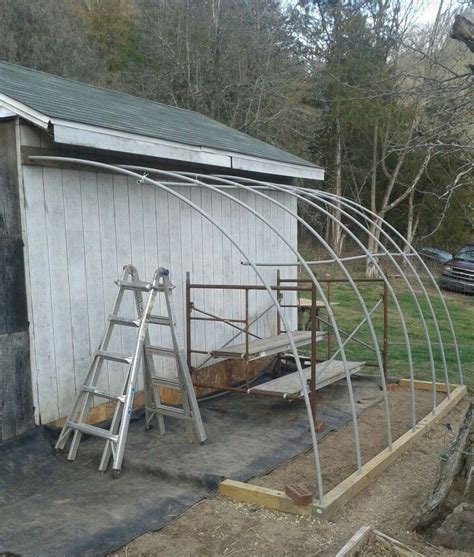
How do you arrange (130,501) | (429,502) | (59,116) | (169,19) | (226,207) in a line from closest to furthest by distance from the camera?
(429,502) → (130,501) → (59,116) → (226,207) → (169,19)

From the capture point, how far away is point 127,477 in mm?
4336

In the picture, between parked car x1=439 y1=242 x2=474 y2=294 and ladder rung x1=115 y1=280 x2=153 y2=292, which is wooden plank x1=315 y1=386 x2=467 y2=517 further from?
parked car x1=439 y1=242 x2=474 y2=294

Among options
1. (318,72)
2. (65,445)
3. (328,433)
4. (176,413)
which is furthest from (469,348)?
(318,72)

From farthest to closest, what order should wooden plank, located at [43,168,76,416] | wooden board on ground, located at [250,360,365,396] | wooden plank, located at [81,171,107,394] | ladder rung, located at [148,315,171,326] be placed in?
wooden board on ground, located at [250,360,365,396]
wooden plank, located at [81,171,107,394]
ladder rung, located at [148,315,171,326]
wooden plank, located at [43,168,76,416]

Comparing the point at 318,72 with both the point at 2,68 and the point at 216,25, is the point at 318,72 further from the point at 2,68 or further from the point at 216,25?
the point at 2,68

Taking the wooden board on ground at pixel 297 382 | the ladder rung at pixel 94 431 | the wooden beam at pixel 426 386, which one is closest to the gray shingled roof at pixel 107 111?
the ladder rung at pixel 94 431

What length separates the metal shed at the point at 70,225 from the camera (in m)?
4.41

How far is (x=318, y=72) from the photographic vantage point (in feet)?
61.2

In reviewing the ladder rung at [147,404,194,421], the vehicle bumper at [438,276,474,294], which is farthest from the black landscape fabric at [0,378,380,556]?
the vehicle bumper at [438,276,474,294]

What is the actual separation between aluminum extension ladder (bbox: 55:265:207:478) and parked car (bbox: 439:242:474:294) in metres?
12.7

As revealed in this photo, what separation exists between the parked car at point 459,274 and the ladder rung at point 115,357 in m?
13.3

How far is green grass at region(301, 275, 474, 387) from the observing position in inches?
320

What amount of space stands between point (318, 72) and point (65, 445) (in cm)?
1652

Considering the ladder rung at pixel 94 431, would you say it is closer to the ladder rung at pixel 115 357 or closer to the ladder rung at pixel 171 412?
the ladder rung at pixel 115 357
